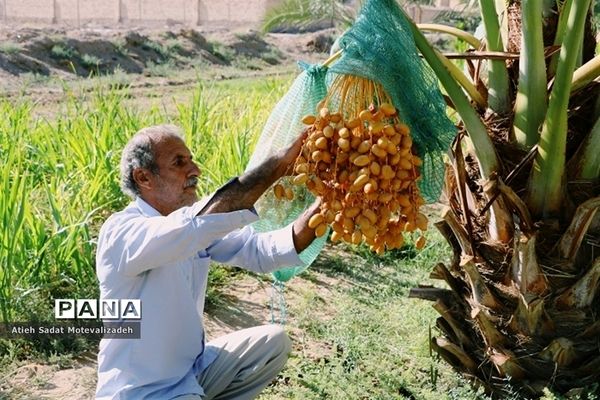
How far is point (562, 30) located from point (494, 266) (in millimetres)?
888

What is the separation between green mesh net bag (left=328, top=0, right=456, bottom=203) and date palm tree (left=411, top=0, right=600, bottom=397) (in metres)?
0.30

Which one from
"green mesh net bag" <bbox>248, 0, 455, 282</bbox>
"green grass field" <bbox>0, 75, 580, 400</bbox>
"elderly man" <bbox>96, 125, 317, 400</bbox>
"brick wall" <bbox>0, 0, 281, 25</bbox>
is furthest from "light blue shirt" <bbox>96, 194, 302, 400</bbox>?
"brick wall" <bbox>0, 0, 281, 25</bbox>

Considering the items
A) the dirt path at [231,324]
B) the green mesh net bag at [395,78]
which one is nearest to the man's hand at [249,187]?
the green mesh net bag at [395,78]

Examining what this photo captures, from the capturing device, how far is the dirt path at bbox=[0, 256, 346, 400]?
3588 mm

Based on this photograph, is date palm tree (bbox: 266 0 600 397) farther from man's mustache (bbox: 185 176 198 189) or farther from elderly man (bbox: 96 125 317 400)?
man's mustache (bbox: 185 176 198 189)

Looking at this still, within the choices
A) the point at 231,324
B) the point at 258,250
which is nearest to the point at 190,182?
the point at 258,250

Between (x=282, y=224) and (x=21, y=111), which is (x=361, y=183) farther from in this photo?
(x=21, y=111)

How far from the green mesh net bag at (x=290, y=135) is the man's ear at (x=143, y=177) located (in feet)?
1.09

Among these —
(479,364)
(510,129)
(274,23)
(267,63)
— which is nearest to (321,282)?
(274,23)

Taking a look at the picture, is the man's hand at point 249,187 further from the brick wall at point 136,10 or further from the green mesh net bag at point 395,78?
the brick wall at point 136,10

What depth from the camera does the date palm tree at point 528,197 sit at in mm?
2869

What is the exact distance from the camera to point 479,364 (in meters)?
3.25

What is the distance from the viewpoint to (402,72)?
2.40 metres

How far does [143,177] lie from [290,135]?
512 mm
